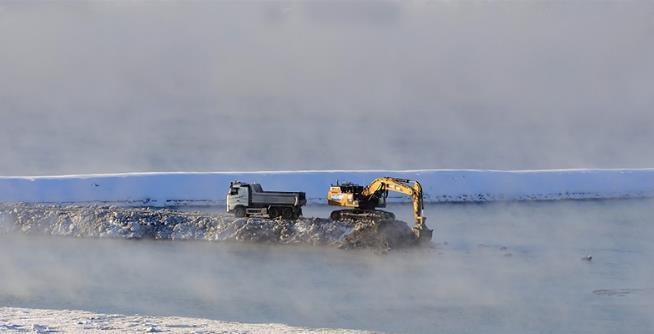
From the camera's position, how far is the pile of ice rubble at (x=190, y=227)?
752 inches

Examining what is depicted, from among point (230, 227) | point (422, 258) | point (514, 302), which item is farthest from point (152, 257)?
point (514, 302)

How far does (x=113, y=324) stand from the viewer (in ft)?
35.9

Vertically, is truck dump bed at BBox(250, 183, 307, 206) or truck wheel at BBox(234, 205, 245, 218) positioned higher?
truck dump bed at BBox(250, 183, 307, 206)

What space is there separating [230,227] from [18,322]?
9.61 m

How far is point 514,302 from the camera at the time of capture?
13383 mm

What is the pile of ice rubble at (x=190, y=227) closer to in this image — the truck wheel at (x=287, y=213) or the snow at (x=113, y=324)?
the truck wheel at (x=287, y=213)

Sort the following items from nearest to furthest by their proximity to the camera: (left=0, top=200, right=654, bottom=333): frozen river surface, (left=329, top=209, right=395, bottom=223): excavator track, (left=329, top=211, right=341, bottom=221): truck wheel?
1. (left=0, top=200, right=654, bottom=333): frozen river surface
2. (left=329, top=209, right=395, bottom=223): excavator track
3. (left=329, top=211, right=341, bottom=221): truck wheel

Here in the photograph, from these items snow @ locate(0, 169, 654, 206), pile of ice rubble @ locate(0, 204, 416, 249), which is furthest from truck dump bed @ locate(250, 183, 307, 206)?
snow @ locate(0, 169, 654, 206)

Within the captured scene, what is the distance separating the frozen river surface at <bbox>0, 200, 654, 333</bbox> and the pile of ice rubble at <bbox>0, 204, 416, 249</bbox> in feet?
1.50

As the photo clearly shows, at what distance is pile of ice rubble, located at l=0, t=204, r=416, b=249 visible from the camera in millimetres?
19109

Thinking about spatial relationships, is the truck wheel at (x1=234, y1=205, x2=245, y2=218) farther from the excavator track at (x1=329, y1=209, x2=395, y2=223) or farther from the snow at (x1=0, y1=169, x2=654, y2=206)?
the snow at (x1=0, y1=169, x2=654, y2=206)

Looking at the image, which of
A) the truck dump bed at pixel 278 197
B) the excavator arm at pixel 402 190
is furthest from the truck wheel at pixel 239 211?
the excavator arm at pixel 402 190

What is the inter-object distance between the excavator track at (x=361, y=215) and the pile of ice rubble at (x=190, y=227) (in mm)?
610

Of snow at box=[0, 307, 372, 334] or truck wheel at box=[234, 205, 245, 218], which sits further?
truck wheel at box=[234, 205, 245, 218]
